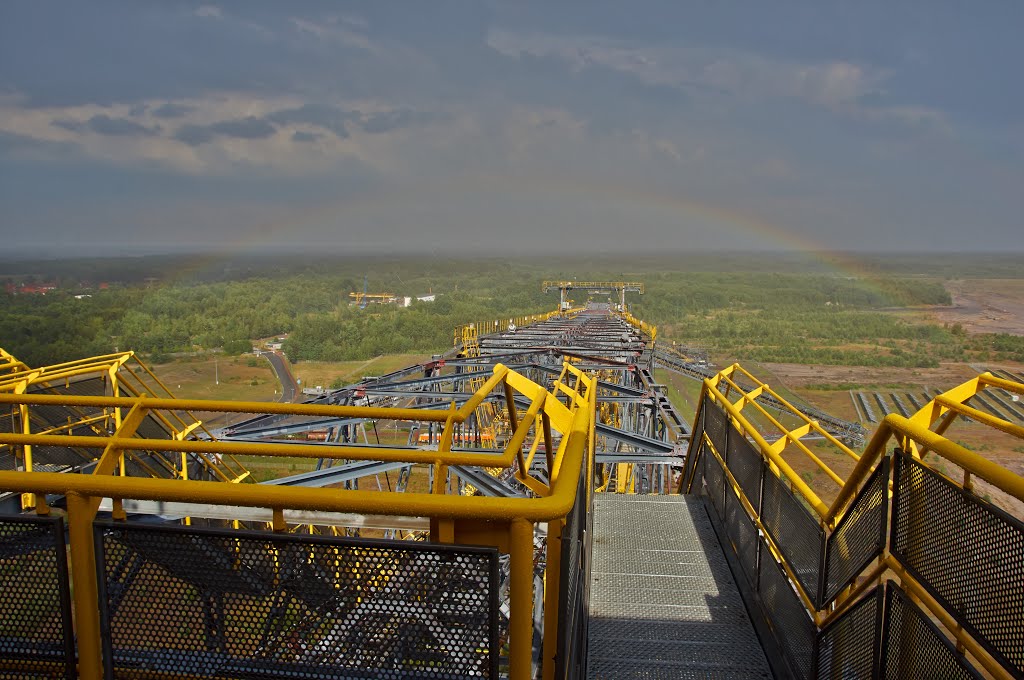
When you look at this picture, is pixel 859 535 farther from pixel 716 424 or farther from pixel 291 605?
pixel 716 424

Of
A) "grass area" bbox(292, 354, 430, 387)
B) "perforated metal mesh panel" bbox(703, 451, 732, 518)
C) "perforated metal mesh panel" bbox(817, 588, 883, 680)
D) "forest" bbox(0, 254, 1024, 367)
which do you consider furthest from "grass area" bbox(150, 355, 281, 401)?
"perforated metal mesh panel" bbox(817, 588, 883, 680)

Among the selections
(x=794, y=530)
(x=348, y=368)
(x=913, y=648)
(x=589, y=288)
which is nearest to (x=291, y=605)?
(x=913, y=648)


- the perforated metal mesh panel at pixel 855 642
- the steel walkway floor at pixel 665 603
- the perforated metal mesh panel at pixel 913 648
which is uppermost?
the perforated metal mesh panel at pixel 913 648

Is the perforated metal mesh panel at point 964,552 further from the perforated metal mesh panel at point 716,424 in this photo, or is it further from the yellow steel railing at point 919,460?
the perforated metal mesh panel at point 716,424

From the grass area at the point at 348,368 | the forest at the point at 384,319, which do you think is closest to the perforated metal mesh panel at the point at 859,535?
the forest at the point at 384,319

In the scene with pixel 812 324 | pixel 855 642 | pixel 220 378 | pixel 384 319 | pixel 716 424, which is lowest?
pixel 220 378
